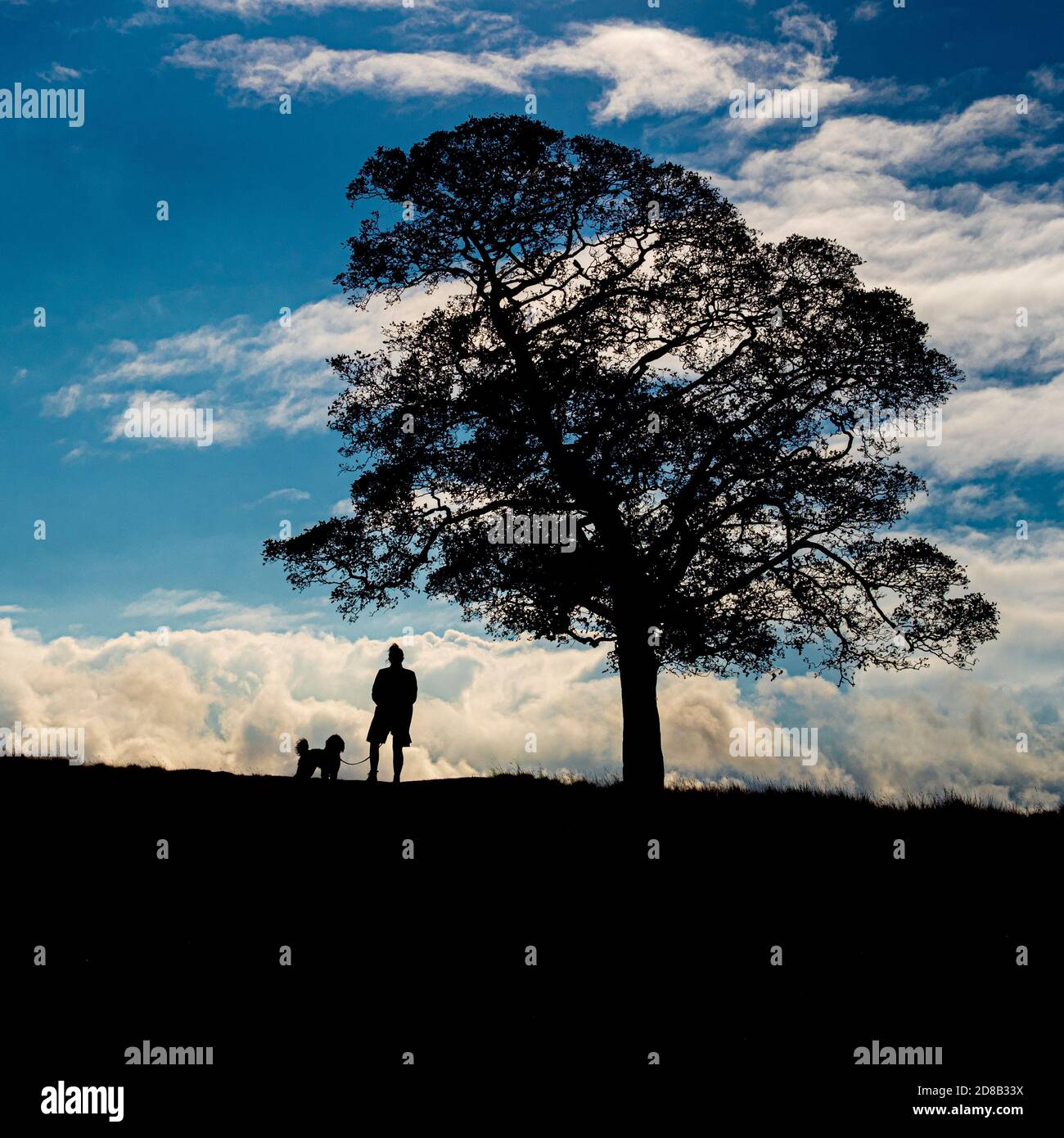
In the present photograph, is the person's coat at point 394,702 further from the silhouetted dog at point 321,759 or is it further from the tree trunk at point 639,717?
the tree trunk at point 639,717

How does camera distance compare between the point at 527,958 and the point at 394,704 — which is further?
the point at 394,704

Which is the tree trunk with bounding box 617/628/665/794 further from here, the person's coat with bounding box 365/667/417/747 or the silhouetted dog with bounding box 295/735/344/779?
the silhouetted dog with bounding box 295/735/344/779

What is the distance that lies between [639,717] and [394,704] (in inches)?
212

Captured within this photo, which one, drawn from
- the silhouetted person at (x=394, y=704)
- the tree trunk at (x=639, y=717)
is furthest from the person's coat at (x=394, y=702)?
the tree trunk at (x=639, y=717)

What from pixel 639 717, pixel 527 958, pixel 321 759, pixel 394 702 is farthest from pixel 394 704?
pixel 527 958

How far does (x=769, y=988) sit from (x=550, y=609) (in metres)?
12.3

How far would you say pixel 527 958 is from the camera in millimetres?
11578

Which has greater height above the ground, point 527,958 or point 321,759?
point 321,759

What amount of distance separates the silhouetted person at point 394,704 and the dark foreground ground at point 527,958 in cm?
219

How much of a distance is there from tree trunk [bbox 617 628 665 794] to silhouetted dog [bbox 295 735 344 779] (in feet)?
20.9

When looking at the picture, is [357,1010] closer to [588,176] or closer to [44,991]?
[44,991]

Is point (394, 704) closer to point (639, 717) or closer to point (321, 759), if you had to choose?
point (321, 759)
